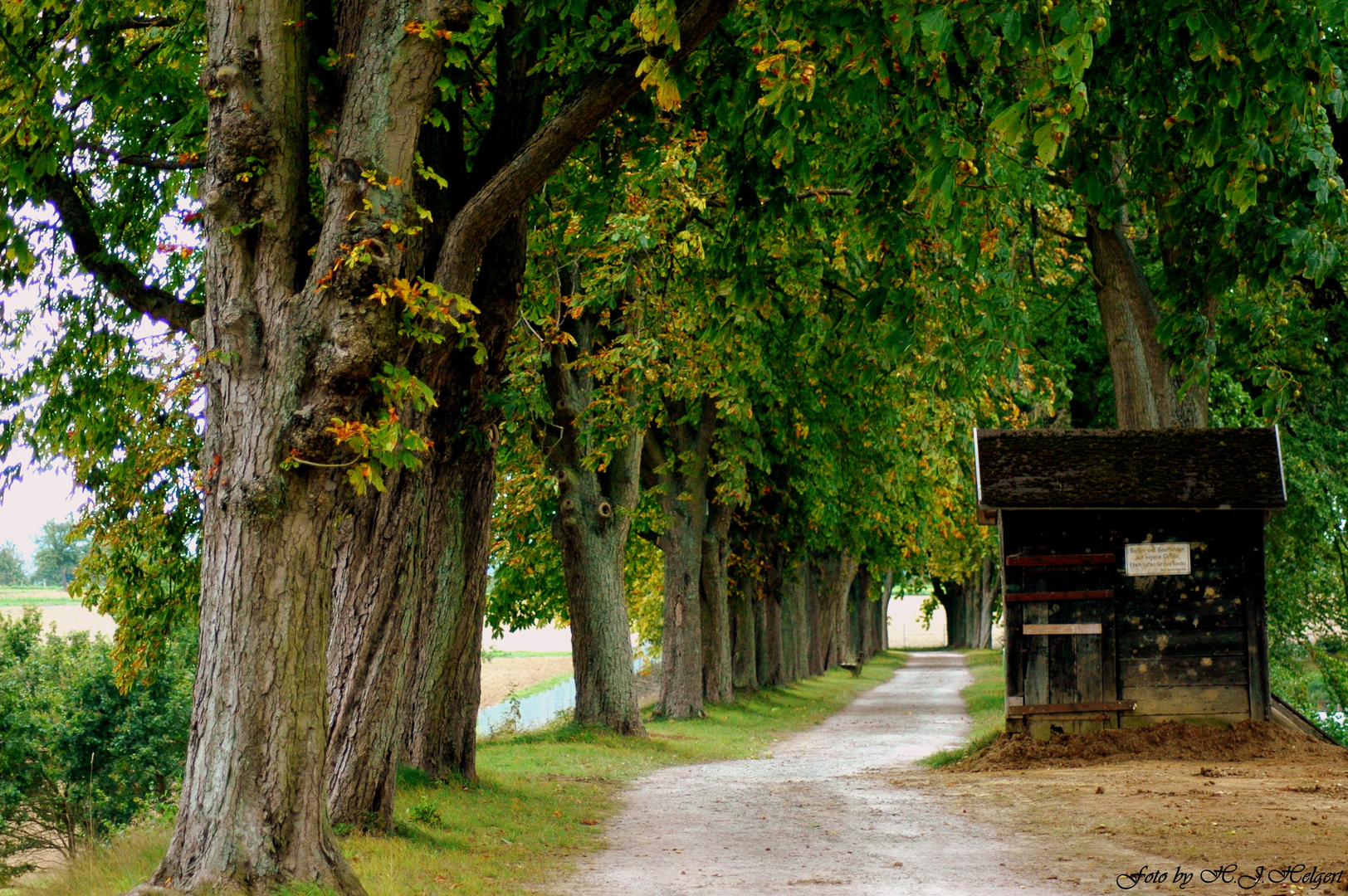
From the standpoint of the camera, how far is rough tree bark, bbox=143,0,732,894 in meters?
6.51

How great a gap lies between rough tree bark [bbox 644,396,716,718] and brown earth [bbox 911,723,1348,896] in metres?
9.54

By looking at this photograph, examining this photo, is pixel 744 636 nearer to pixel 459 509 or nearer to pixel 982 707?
pixel 982 707

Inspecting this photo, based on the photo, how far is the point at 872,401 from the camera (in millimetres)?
20234

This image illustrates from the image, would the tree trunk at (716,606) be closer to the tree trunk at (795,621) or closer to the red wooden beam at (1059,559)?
the tree trunk at (795,621)

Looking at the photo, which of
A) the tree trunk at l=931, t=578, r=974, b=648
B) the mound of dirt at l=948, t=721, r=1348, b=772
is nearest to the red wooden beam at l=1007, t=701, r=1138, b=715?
the mound of dirt at l=948, t=721, r=1348, b=772

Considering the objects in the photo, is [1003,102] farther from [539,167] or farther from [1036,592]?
[1036,592]

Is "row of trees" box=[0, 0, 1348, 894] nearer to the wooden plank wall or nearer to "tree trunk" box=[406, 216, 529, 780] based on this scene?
"tree trunk" box=[406, 216, 529, 780]

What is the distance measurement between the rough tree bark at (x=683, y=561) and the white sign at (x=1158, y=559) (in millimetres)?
10491

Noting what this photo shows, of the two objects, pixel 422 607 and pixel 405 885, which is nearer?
pixel 405 885

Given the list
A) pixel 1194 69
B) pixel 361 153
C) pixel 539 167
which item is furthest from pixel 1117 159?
pixel 361 153

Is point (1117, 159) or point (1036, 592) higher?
point (1117, 159)

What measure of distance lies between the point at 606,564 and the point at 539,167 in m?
11.2

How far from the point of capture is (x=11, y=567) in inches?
5531

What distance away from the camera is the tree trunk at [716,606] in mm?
25250
